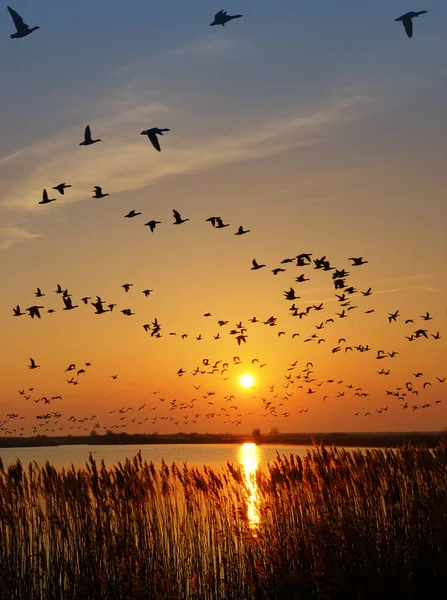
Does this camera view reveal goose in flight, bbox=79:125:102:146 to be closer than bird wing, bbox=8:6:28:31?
No

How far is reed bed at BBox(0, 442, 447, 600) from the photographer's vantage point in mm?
12219

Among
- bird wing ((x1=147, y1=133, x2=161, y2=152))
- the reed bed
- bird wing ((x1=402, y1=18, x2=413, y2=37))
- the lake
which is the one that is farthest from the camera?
the lake

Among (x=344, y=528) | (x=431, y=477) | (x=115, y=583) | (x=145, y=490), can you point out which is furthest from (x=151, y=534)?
(x=431, y=477)

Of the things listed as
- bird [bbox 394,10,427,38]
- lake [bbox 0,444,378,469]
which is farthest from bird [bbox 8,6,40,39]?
lake [bbox 0,444,378,469]

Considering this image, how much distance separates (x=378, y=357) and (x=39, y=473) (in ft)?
89.7

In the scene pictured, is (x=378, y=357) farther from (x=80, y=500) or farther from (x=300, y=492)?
(x=80, y=500)

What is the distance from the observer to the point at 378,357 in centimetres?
4022

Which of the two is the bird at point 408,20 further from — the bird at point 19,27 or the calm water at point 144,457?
the calm water at point 144,457

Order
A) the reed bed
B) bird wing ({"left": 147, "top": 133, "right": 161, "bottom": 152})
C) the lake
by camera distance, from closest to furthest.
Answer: the reed bed < bird wing ({"left": 147, "top": 133, "right": 161, "bottom": 152}) < the lake

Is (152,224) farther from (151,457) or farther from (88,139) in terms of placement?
(151,457)

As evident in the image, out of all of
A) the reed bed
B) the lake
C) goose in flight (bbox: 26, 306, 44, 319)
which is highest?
the lake

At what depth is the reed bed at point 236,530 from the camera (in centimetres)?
1222

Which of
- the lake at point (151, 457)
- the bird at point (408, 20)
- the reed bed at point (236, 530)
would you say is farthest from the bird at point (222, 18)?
the lake at point (151, 457)

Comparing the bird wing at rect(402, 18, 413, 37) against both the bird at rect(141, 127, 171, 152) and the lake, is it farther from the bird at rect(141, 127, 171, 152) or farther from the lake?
the lake
